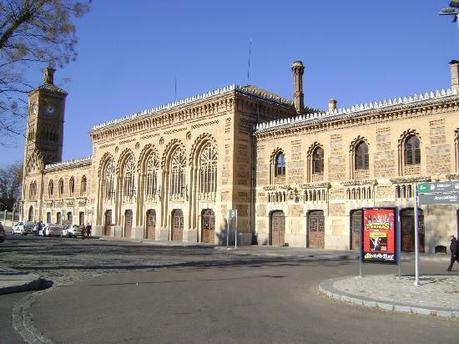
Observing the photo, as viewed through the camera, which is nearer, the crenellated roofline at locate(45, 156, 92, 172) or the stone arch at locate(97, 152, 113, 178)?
the stone arch at locate(97, 152, 113, 178)

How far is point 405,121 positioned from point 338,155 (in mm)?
5135

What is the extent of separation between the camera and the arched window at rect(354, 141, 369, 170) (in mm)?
31703

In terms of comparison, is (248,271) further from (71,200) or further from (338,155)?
(71,200)

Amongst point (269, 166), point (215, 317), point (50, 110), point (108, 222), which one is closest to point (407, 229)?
point (269, 166)

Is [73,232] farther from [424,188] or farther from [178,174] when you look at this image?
[424,188]

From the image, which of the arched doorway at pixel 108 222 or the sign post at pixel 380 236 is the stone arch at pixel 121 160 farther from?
the sign post at pixel 380 236

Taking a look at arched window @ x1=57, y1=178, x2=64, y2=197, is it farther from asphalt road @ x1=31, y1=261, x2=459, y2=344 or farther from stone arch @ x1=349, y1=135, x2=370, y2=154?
asphalt road @ x1=31, y1=261, x2=459, y2=344

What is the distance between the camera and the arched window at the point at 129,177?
49131mm

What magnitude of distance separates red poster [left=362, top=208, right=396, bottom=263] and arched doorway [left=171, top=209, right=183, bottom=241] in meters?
28.9

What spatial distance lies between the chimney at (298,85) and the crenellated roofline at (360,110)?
5.92 meters

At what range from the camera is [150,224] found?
46.1 metres

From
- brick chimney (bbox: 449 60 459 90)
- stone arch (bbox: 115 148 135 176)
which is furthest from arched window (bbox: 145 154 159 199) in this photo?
brick chimney (bbox: 449 60 459 90)

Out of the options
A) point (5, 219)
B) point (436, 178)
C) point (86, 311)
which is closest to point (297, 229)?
point (436, 178)

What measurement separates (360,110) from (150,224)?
76.4 feet
